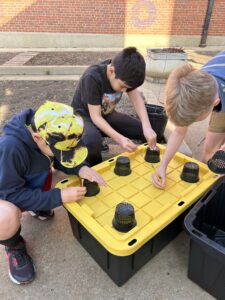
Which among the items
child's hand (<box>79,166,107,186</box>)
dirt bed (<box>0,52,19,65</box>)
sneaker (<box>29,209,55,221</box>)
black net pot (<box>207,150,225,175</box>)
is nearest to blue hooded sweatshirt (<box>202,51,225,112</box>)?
black net pot (<box>207,150,225,175</box>)

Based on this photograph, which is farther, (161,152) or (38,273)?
(161,152)

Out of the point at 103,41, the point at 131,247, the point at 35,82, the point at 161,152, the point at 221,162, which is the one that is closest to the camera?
the point at 131,247

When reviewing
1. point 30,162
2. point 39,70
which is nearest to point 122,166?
point 30,162

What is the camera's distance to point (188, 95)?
103cm

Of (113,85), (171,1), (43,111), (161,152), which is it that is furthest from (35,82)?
(171,1)

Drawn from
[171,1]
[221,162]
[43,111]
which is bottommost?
[221,162]

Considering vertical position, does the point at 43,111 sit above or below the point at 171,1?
below

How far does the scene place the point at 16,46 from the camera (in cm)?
634

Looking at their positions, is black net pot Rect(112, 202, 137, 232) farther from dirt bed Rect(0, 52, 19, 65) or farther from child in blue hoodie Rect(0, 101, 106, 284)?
dirt bed Rect(0, 52, 19, 65)

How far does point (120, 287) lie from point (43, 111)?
31.3 inches

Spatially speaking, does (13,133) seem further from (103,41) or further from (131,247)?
(103,41)

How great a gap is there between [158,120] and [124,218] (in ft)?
3.93

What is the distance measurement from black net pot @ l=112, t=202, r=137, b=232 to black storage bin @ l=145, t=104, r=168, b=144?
3.71ft

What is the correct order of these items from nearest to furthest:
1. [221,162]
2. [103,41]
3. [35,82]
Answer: [221,162] → [35,82] → [103,41]
